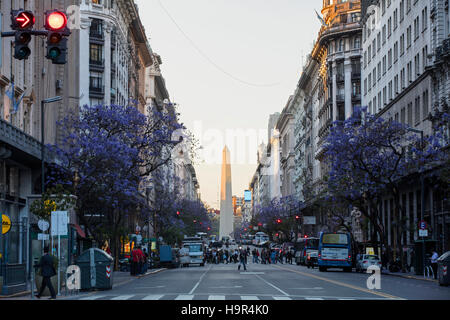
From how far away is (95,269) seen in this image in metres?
34.1

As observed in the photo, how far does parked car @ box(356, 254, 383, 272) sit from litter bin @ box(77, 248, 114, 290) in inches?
1086

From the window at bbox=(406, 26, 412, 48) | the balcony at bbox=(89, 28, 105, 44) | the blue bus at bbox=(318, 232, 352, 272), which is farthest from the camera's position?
the balcony at bbox=(89, 28, 105, 44)

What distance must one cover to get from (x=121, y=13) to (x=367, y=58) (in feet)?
92.5

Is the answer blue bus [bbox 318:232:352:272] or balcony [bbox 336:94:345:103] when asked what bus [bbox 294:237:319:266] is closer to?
blue bus [bbox 318:232:352:272]

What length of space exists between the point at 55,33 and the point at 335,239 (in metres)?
49.1

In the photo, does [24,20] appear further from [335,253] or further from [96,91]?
[96,91]

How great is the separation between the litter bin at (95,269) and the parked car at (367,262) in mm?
27582

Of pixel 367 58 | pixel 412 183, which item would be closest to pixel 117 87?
pixel 367 58

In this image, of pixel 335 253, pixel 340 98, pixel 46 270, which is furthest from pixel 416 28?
pixel 46 270

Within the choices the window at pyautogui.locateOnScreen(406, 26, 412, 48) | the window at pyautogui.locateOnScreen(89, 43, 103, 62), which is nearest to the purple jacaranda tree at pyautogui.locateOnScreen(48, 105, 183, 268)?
the window at pyautogui.locateOnScreen(406, 26, 412, 48)

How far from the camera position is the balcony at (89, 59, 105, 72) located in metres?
84.2

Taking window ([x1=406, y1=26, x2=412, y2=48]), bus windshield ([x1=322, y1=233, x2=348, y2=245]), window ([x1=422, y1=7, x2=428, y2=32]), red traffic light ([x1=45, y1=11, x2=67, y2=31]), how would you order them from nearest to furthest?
red traffic light ([x1=45, y1=11, x2=67, y2=31])
bus windshield ([x1=322, y1=233, x2=348, y2=245])
window ([x1=422, y1=7, x2=428, y2=32])
window ([x1=406, y1=26, x2=412, y2=48])

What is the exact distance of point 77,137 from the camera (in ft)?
163

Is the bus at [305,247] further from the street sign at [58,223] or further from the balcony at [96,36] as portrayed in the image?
the street sign at [58,223]
